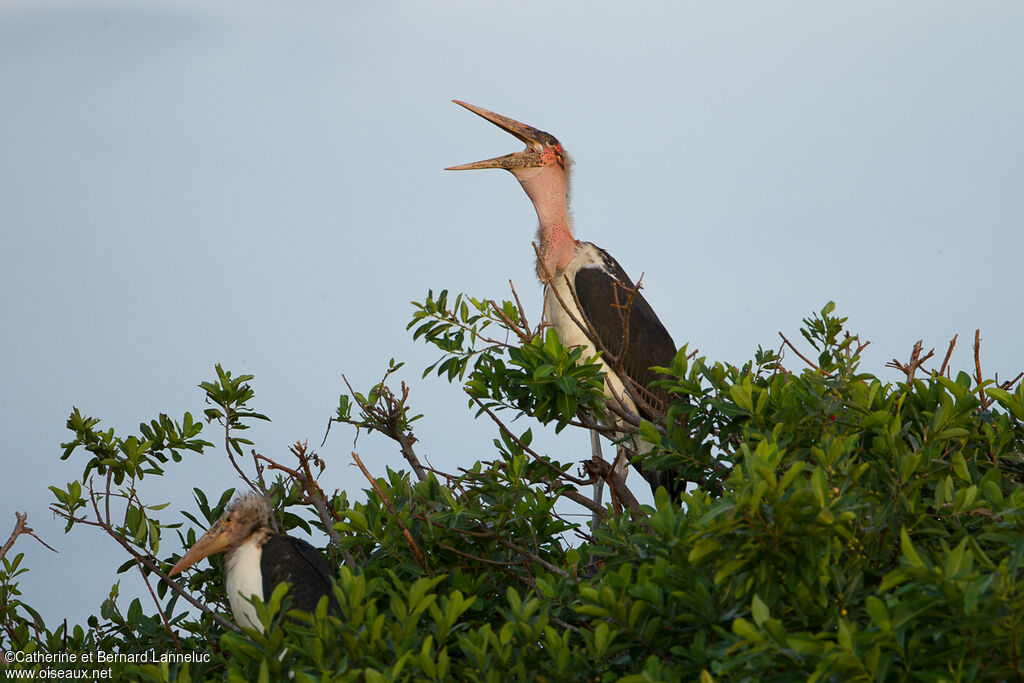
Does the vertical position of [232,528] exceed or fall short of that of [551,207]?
it falls short

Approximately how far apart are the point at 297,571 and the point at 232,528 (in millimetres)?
582

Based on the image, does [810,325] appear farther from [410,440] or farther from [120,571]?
[120,571]

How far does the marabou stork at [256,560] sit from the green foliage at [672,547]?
0.64 ft

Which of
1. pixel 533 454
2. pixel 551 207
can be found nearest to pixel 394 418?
pixel 533 454

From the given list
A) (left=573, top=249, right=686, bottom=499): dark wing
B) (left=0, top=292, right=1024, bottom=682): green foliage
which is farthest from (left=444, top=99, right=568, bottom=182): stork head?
(left=0, top=292, right=1024, bottom=682): green foliage

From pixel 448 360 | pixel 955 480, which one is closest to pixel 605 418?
pixel 448 360

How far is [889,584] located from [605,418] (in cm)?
219

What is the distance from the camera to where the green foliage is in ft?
7.85

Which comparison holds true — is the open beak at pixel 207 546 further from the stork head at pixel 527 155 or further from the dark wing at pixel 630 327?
the stork head at pixel 527 155

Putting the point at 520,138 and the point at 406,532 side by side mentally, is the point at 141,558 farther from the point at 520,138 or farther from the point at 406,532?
the point at 520,138

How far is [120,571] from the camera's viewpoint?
4660 mm

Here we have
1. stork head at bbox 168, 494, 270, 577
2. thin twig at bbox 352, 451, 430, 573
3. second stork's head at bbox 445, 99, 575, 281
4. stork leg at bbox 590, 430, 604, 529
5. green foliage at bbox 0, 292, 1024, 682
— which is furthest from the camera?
second stork's head at bbox 445, 99, 575, 281

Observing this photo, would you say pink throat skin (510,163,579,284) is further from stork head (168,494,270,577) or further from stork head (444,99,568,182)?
stork head (168,494,270,577)

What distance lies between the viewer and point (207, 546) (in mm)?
4543
